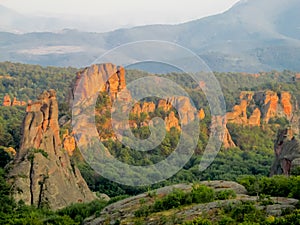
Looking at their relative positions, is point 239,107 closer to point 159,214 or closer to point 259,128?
point 259,128

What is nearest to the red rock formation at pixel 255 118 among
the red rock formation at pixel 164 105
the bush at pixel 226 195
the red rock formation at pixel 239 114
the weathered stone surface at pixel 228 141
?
the red rock formation at pixel 239 114

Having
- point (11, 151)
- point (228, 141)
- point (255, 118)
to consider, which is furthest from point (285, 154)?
point (255, 118)

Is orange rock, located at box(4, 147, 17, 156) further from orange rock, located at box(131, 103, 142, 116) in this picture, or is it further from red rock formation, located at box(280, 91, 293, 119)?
red rock formation, located at box(280, 91, 293, 119)

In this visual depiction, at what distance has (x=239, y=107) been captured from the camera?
6284cm

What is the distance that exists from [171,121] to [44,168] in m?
28.0

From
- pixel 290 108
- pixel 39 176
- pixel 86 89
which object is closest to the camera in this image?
Answer: pixel 39 176

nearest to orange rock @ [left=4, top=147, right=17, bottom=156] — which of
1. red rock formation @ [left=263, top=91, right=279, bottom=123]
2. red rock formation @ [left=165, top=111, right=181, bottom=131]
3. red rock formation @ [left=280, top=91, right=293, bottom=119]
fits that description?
red rock formation @ [left=165, top=111, right=181, bottom=131]

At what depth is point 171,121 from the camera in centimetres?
5316

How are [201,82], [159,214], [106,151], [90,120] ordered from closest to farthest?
[159,214]
[106,151]
[90,120]
[201,82]

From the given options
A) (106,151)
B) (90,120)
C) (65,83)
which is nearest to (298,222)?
(106,151)

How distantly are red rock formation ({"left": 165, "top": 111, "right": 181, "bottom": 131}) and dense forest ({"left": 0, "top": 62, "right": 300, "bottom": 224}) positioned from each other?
0.91 m

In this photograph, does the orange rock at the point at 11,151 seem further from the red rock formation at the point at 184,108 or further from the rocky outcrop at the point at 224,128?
the rocky outcrop at the point at 224,128

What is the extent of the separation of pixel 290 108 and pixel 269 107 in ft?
11.6

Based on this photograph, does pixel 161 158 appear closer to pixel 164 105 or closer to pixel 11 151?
pixel 11 151
